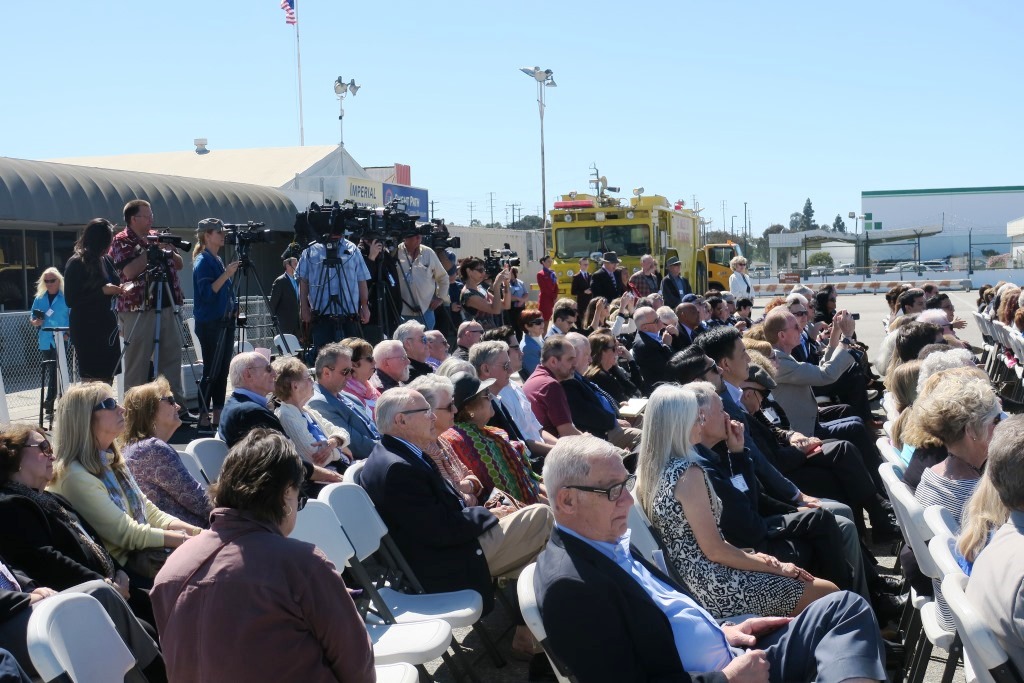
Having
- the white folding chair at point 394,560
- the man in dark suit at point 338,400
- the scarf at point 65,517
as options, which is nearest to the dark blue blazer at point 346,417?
the man in dark suit at point 338,400

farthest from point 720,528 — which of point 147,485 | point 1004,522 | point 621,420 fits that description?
point 621,420

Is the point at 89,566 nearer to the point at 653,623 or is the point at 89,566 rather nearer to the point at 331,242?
the point at 653,623

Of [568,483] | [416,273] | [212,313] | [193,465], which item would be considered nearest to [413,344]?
[212,313]

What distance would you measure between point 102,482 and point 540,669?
199 cm

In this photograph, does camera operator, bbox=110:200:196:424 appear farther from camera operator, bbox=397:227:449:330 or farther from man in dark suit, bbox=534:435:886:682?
man in dark suit, bbox=534:435:886:682

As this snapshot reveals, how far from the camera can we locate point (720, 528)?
156 inches

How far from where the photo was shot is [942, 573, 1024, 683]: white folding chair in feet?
8.57

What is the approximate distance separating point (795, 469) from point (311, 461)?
286 cm

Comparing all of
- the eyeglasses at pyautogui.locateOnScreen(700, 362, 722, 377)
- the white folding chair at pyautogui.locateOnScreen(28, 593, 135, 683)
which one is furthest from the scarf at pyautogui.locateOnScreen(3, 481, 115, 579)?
the eyeglasses at pyautogui.locateOnScreen(700, 362, 722, 377)

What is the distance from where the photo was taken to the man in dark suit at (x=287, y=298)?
35.4 ft

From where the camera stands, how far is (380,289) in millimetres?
9430

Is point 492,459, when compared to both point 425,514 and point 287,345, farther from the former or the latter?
point 287,345

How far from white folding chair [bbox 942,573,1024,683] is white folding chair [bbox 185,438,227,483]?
3.38 meters

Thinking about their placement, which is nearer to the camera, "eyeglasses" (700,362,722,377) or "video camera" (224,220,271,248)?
"eyeglasses" (700,362,722,377)
